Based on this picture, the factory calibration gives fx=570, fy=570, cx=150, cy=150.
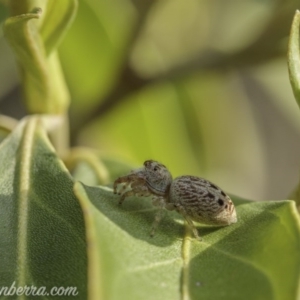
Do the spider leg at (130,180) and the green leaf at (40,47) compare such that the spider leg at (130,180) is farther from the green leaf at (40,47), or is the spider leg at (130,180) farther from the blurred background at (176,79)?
the blurred background at (176,79)

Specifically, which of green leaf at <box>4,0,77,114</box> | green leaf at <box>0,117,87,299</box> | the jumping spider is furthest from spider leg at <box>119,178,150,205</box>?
green leaf at <box>4,0,77,114</box>

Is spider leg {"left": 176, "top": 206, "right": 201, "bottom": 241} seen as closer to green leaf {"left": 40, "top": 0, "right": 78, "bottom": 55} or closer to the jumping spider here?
the jumping spider

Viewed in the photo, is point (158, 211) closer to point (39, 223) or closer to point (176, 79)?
point (39, 223)

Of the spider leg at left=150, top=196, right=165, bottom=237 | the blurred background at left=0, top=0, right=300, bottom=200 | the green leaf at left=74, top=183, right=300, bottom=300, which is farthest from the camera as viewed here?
the blurred background at left=0, top=0, right=300, bottom=200

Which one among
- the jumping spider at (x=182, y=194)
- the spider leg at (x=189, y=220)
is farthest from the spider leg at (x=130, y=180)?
the spider leg at (x=189, y=220)

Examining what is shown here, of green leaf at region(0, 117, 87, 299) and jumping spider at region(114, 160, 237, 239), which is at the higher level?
green leaf at region(0, 117, 87, 299)

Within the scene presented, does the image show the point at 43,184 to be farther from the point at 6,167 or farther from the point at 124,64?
the point at 124,64

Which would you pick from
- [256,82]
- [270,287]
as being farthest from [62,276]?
[256,82]
